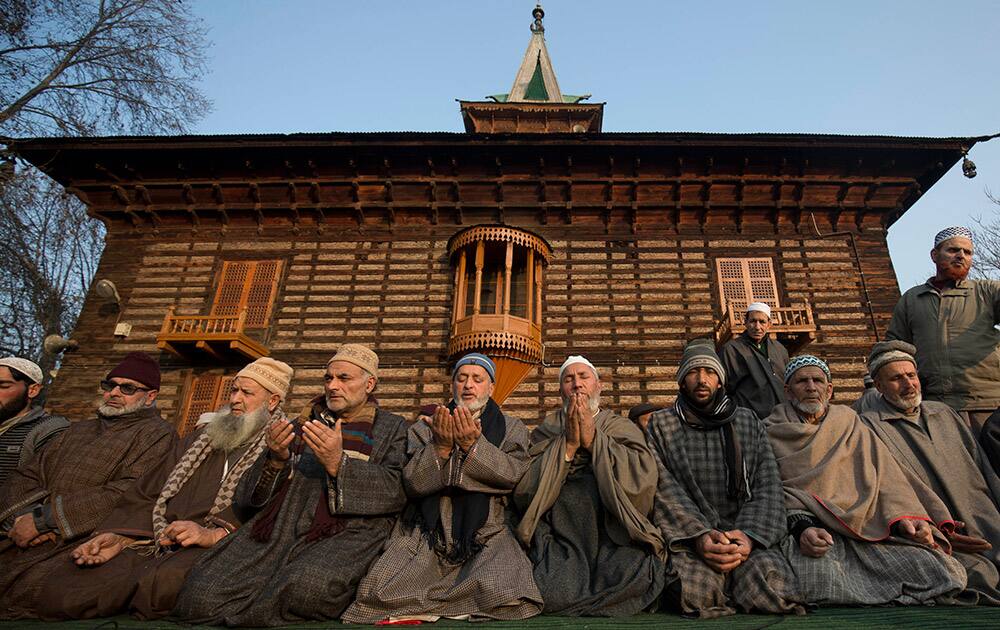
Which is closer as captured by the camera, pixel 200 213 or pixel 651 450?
pixel 651 450

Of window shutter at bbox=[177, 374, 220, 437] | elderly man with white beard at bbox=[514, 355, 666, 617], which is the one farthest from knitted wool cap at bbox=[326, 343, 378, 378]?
window shutter at bbox=[177, 374, 220, 437]

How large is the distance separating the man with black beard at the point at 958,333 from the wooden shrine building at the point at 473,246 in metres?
5.80

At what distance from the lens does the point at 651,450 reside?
358 centimetres

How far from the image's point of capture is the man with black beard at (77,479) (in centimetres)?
317

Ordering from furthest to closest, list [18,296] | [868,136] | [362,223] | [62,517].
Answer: [18,296] → [362,223] → [868,136] → [62,517]

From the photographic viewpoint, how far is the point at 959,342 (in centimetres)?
450

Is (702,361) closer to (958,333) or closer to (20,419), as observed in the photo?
(958,333)

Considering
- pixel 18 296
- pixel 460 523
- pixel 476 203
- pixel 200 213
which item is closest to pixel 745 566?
pixel 460 523

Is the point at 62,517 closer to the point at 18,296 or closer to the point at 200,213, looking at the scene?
the point at 200,213

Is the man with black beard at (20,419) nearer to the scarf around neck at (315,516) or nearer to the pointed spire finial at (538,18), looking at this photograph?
the scarf around neck at (315,516)

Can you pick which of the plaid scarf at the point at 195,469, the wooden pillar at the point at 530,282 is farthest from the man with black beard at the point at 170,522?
the wooden pillar at the point at 530,282

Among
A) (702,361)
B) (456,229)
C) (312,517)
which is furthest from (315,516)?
(456,229)

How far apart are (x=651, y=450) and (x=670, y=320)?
26.1ft

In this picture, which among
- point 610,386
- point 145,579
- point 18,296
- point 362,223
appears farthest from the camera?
point 18,296
